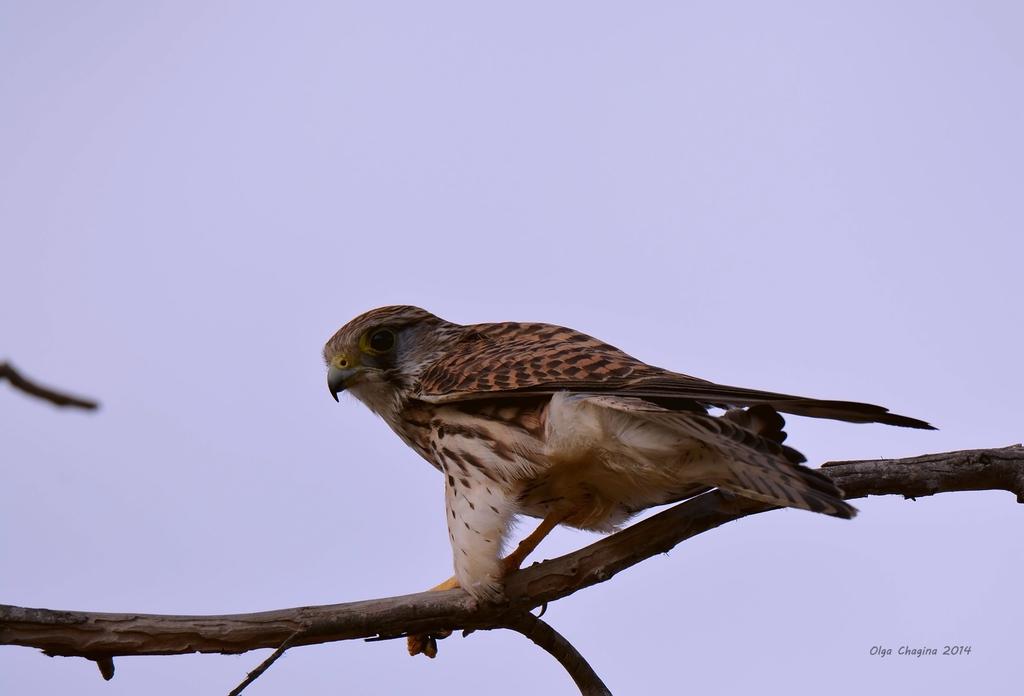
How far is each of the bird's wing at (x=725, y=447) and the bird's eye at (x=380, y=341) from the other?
1109 mm

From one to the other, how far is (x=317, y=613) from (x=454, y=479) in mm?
907

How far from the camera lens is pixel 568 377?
3793 mm

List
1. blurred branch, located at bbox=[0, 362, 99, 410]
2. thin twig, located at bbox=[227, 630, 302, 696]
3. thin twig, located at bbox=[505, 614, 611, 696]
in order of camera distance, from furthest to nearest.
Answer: thin twig, located at bbox=[505, 614, 611, 696], thin twig, located at bbox=[227, 630, 302, 696], blurred branch, located at bbox=[0, 362, 99, 410]

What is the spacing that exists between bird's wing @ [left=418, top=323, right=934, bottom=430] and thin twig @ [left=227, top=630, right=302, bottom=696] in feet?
3.80

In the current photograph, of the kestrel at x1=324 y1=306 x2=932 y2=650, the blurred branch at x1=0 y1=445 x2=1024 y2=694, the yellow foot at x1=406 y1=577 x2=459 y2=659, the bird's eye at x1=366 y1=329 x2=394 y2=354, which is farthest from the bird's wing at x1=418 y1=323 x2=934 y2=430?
the yellow foot at x1=406 y1=577 x2=459 y2=659

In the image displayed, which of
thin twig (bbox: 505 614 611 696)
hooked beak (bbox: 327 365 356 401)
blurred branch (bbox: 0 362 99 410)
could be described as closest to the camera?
blurred branch (bbox: 0 362 99 410)

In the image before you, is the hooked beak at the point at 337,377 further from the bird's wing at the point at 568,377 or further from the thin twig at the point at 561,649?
the thin twig at the point at 561,649

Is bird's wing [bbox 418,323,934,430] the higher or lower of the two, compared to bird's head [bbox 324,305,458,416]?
lower

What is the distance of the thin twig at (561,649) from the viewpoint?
3781 millimetres

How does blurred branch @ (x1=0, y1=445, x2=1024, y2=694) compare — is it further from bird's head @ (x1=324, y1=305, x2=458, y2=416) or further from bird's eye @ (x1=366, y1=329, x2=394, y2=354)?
bird's eye @ (x1=366, y1=329, x2=394, y2=354)

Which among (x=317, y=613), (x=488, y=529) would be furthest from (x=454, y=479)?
(x=317, y=613)

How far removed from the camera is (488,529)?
3865mm

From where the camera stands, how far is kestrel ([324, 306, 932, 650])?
10.8ft

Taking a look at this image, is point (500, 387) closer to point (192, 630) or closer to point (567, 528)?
point (567, 528)
